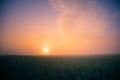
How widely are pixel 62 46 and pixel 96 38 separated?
59 centimetres

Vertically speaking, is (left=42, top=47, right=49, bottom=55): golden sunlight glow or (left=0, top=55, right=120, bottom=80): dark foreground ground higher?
(left=42, top=47, right=49, bottom=55): golden sunlight glow

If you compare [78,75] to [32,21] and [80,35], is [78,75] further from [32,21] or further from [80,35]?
[32,21]

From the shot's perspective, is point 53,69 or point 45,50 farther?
point 45,50

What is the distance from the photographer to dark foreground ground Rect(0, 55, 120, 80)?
3.61 meters

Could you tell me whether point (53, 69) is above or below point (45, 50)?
below

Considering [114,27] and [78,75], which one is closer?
[78,75]

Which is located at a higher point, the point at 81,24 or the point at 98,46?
the point at 81,24

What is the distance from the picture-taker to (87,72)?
366cm

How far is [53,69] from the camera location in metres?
3.63

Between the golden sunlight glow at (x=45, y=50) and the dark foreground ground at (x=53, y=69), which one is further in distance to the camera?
the golden sunlight glow at (x=45, y=50)

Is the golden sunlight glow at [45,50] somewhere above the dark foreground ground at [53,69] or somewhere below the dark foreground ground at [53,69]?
above

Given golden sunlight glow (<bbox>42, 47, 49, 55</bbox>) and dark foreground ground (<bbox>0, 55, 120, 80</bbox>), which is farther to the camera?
Result: golden sunlight glow (<bbox>42, 47, 49, 55</bbox>)

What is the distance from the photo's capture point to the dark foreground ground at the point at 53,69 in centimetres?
361

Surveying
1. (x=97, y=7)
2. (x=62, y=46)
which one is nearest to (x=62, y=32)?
(x=62, y=46)
